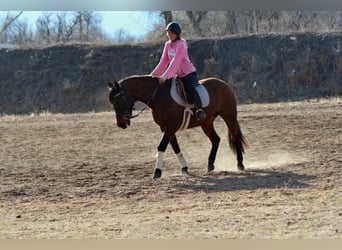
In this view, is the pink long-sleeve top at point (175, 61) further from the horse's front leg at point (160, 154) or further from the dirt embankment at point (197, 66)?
the dirt embankment at point (197, 66)

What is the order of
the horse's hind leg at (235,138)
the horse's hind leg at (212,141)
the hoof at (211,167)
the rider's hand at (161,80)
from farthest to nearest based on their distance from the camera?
the horse's hind leg at (235,138) → the horse's hind leg at (212,141) → the hoof at (211,167) → the rider's hand at (161,80)

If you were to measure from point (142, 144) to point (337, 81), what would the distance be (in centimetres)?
1331

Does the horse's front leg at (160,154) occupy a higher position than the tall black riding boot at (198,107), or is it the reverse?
the tall black riding boot at (198,107)

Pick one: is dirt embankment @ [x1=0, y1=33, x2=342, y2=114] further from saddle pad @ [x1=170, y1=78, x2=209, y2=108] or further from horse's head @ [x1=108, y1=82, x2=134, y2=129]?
horse's head @ [x1=108, y1=82, x2=134, y2=129]

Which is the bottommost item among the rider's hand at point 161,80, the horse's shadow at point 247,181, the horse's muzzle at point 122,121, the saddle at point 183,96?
the horse's shadow at point 247,181

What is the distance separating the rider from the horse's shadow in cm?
87

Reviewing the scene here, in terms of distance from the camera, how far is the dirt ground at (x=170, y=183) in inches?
187

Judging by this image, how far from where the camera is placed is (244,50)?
2438cm

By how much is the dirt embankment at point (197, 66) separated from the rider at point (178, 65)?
14.0 meters

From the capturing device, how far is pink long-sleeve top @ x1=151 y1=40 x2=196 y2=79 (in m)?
7.52

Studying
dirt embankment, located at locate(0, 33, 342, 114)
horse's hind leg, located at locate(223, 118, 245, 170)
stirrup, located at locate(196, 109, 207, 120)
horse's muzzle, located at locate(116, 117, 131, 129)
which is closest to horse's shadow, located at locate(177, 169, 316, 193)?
horse's hind leg, located at locate(223, 118, 245, 170)

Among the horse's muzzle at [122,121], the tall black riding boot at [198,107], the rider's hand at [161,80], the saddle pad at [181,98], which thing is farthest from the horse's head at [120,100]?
the tall black riding boot at [198,107]

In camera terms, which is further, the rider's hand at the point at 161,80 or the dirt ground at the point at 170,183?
the rider's hand at the point at 161,80

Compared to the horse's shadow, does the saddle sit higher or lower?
higher
